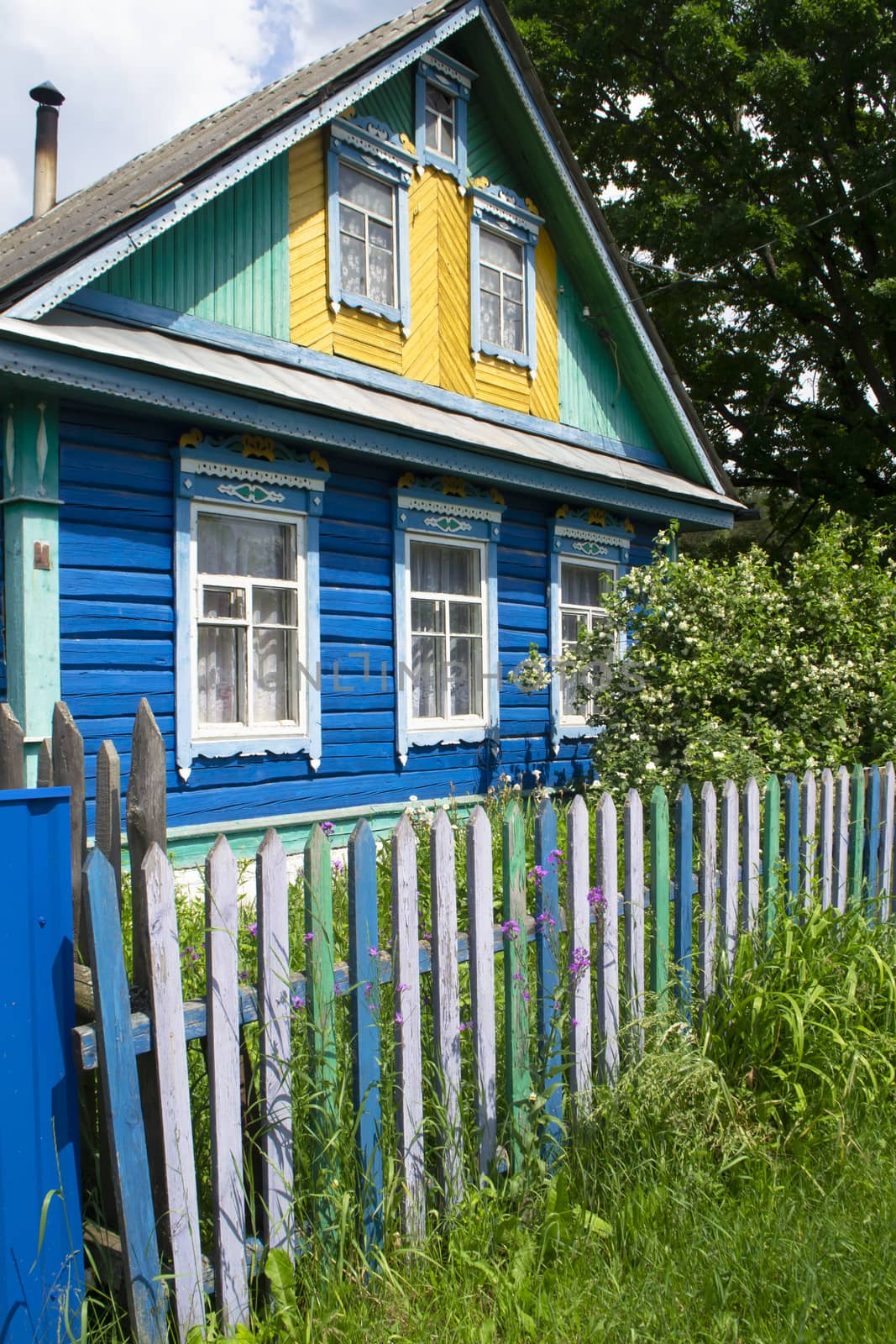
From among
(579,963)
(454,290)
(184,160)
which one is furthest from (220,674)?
(579,963)

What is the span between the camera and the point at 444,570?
8836mm

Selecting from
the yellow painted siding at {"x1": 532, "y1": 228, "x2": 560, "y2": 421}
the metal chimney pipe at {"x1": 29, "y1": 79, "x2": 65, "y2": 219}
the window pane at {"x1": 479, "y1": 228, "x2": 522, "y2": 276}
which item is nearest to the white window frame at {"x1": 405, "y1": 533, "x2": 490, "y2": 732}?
the yellow painted siding at {"x1": 532, "y1": 228, "x2": 560, "y2": 421}

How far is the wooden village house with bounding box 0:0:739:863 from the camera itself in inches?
239

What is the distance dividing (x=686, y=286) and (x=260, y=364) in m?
13.2

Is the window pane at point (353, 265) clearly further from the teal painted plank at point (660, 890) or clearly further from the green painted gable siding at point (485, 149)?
the teal painted plank at point (660, 890)

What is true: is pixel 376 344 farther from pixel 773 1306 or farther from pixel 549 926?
pixel 773 1306

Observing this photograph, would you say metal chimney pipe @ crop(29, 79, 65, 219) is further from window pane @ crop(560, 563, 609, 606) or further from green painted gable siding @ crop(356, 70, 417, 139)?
window pane @ crop(560, 563, 609, 606)

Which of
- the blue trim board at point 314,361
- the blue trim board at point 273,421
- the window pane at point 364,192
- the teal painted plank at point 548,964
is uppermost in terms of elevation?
the window pane at point 364,192

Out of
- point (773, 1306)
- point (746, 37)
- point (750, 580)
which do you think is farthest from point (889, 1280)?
point (746, 37)

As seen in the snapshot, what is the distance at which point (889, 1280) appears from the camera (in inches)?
102

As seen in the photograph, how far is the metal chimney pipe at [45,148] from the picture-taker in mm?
9805

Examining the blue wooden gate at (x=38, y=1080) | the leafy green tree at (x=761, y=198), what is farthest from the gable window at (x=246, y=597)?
the leafy green tree at (x=761, y=198)

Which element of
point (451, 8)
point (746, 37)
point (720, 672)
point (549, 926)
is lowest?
point (549, 926)

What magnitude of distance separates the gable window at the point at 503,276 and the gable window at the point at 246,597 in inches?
109
